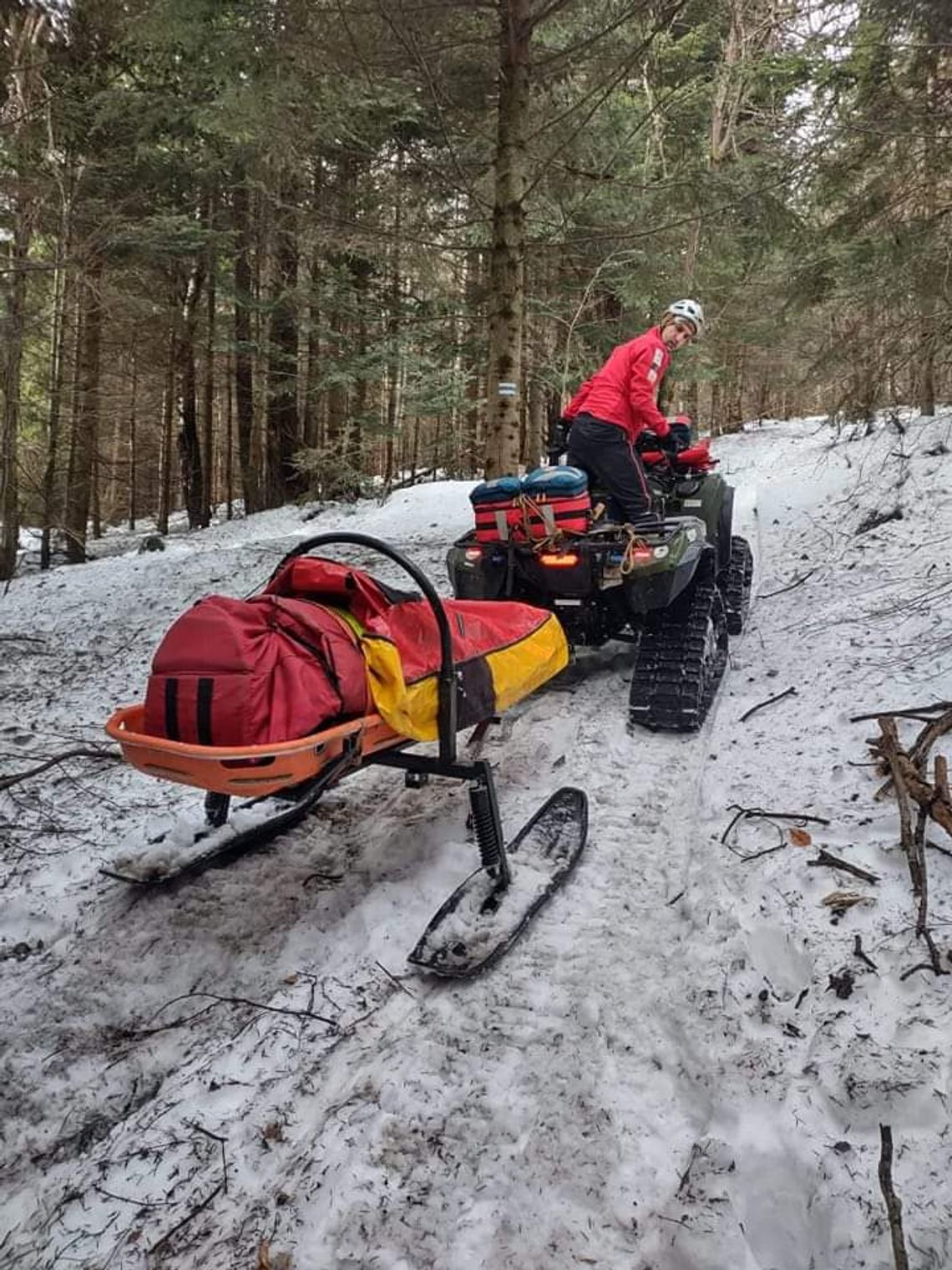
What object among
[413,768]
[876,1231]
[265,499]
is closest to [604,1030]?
[876,1231]

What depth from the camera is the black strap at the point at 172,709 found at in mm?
2535

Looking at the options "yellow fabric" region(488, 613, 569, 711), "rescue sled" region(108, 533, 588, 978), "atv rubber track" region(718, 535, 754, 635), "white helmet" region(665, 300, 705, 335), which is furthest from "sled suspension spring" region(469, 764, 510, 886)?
"white helmet" region(665, 300, 705, 335)

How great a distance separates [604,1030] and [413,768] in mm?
1222

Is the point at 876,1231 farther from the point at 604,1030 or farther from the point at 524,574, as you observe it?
the point at 524,574

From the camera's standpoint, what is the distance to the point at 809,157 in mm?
7336

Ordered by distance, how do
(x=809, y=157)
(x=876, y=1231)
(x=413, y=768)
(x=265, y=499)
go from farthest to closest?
(x=265, y=499) → (x=809, y=157) → (x=413, y=768) → (x=876, y=1231)

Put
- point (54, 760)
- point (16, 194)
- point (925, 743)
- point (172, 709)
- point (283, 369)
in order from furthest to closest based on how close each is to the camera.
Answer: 1. point (283, 369)
2. point (16, 194)
3. point (54, 760)
4. point (925, 743)
5. point (172, 709)

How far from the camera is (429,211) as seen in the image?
41.7 feet

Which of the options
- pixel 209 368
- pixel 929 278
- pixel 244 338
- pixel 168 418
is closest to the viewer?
pixel 929 278

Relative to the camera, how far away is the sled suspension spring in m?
3.05

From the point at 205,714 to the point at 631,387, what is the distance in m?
4.03

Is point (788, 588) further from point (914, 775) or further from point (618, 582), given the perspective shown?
point (914, 775)

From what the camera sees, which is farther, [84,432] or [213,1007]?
[84,432]

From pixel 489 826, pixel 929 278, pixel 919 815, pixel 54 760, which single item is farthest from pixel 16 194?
pixel 919 815
